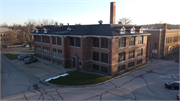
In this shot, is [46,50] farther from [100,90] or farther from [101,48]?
[100,90]

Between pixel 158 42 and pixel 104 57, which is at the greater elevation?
pixel 158 42

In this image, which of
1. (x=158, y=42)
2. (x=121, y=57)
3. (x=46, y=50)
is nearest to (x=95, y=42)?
(x=121, y=57)

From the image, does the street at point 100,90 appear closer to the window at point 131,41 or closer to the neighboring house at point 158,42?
the window at point 131,41

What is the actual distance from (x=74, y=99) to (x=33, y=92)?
649cm

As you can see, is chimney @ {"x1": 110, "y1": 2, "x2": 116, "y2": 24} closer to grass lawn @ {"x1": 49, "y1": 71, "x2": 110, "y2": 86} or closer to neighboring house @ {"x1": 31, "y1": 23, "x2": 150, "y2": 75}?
neighboring house @ {"x1": 31, "y1": 23, "x2": 150, "y2": 75}

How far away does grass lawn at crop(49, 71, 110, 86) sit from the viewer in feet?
72.3

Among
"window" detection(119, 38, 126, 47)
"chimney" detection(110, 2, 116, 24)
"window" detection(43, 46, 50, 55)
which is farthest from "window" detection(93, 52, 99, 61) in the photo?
"window" detection(43, 46, 50, 55)

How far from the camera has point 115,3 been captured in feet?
102

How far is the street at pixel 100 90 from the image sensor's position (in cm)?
1772

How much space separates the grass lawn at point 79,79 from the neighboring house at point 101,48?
2883mm

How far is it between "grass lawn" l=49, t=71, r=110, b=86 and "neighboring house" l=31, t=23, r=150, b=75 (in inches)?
114

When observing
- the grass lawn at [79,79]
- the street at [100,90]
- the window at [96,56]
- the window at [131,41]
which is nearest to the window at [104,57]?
the window at [96,56]

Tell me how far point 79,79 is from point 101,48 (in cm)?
771

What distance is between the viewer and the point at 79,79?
23.3 m
